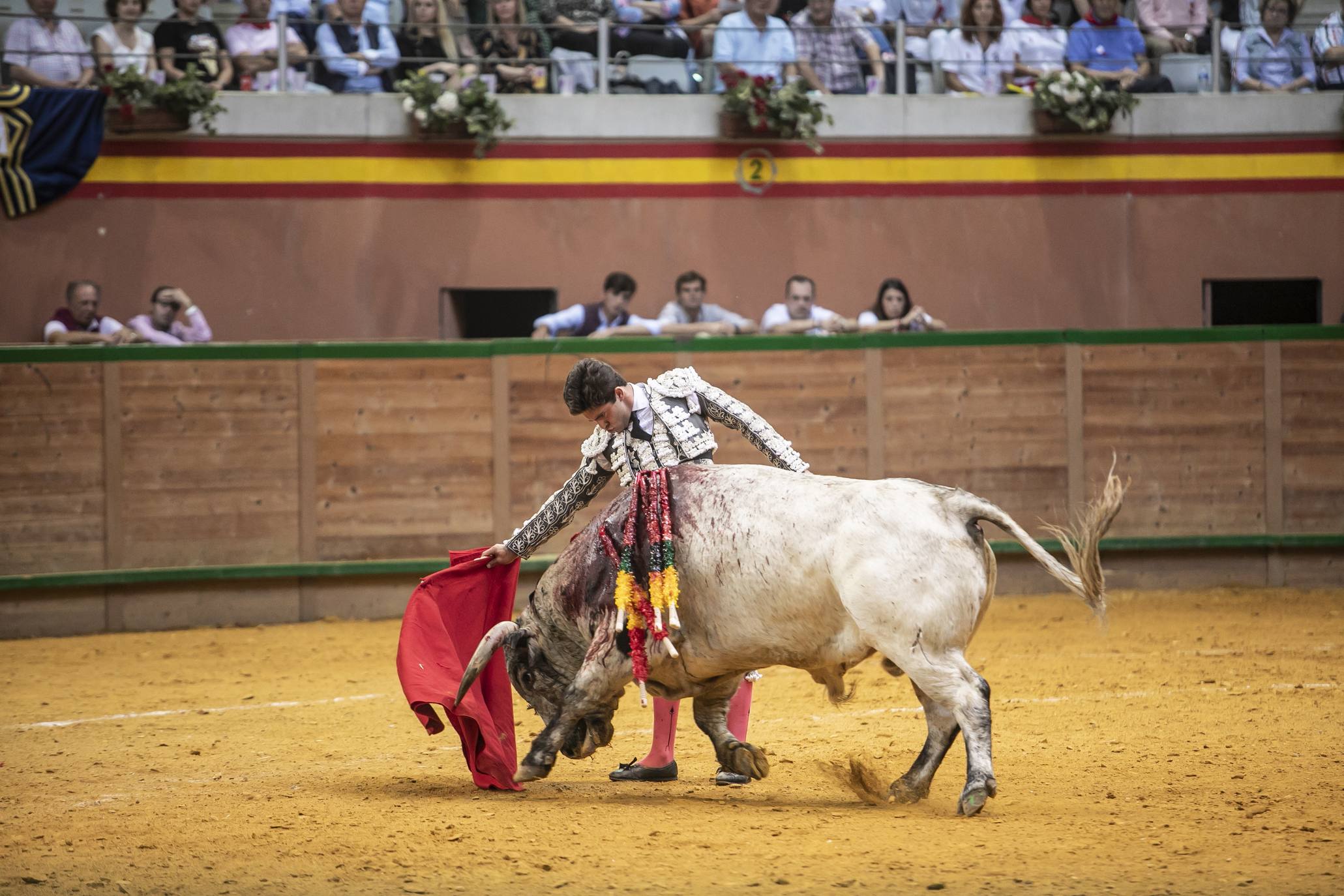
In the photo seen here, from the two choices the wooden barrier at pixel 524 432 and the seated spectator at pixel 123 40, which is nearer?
the wooden barrier at pixel 524 432

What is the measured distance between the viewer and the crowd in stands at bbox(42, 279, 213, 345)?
36.5 feet

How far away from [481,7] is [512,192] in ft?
5.41

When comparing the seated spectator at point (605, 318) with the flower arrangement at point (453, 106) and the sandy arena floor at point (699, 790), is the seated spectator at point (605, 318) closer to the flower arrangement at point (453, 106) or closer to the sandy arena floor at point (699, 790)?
the flower arrangement at point (453, 106)

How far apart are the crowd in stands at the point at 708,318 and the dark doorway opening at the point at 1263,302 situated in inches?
162

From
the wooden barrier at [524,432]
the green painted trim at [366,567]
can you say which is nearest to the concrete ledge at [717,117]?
the wooden barrier at [524,432]

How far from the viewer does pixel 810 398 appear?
1141cm

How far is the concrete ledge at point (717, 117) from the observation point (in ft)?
43.3

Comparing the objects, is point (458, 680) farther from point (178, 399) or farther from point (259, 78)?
point (259, 78)

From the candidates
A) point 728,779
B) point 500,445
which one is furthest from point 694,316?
point 728,779

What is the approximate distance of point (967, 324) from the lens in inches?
565

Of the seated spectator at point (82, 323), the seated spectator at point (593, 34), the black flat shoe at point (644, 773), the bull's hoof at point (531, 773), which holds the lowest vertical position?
the black flat shoe at point (644, 773)

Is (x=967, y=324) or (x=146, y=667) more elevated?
(x=967, y=324)

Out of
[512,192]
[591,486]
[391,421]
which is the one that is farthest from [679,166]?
[591,486]

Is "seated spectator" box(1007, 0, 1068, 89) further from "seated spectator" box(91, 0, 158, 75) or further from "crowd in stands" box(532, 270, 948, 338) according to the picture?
"seated spectator" box(91, 0, 158, 75)
